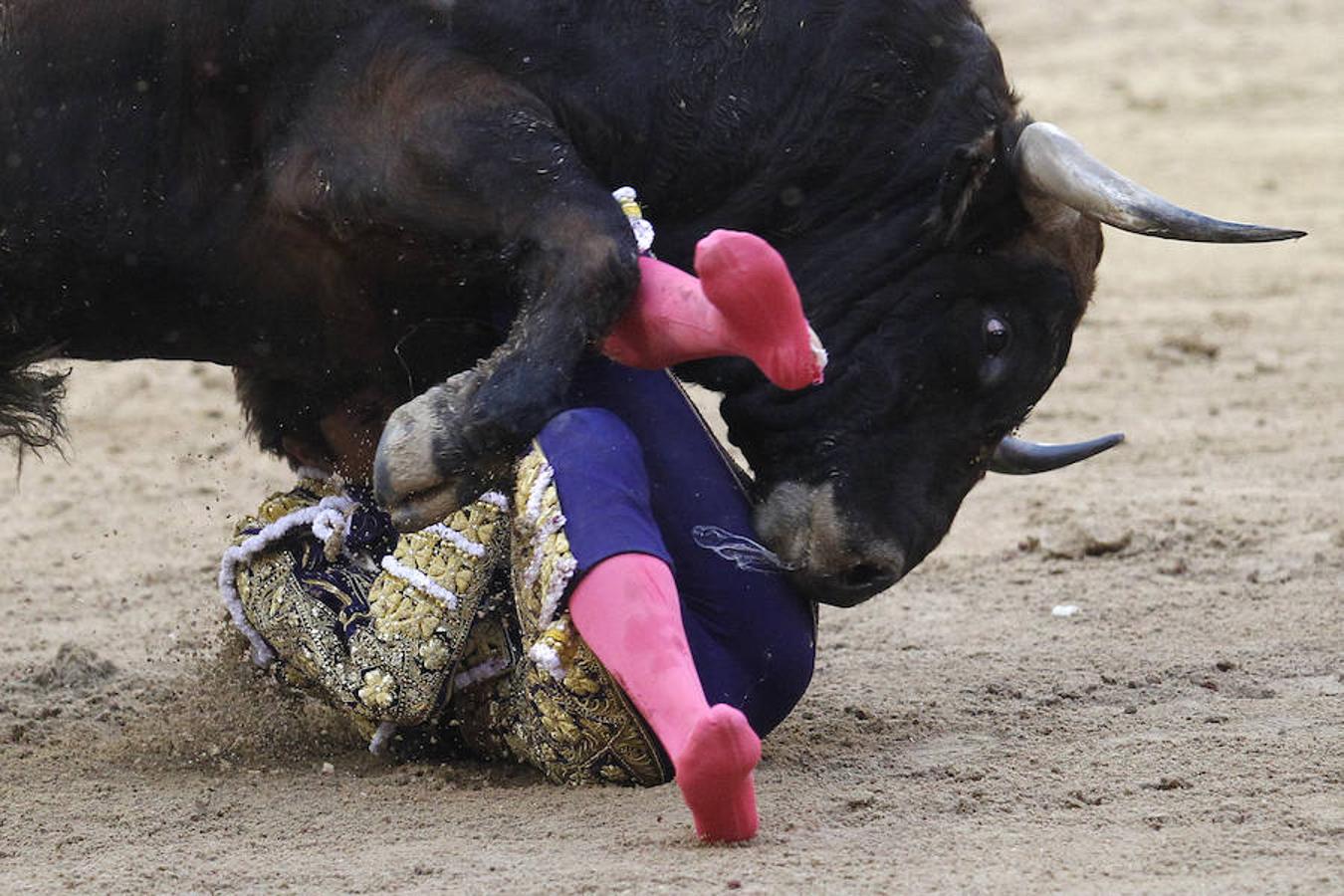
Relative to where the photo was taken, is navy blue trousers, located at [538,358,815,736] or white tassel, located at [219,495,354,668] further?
white tassel, located at [219,495,354,668]

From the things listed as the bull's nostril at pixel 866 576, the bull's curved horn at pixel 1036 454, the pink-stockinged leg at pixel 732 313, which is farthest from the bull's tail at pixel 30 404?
the bull's curved horn at pixel 1036 454

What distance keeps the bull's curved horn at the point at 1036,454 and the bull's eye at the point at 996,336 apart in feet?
1.18

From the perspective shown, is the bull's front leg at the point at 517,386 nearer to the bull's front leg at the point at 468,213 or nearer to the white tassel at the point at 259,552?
the bull's front leg at the point at 468,213

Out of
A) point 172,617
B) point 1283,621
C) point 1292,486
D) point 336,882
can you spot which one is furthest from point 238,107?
point 1292,486

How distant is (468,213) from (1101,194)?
1.04 m

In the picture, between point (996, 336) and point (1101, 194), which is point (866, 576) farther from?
point (1101, 194)

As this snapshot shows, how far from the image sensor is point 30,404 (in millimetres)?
4160

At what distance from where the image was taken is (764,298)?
3.10 meters

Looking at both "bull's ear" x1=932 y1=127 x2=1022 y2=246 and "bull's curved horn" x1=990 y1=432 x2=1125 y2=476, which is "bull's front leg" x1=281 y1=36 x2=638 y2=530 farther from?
"bull's curved horn" x1=990 y1=432 x2=1125 y2=476

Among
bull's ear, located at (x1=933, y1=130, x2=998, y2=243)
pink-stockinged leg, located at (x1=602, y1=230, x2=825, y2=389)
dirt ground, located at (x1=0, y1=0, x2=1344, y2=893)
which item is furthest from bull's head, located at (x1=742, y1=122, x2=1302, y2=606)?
pink-stockinged leg, located at (x1=602, y1=230, x2=825, y2=389)

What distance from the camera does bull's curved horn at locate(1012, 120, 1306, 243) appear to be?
3.56m

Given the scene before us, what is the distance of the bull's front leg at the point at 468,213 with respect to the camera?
10.8 feet

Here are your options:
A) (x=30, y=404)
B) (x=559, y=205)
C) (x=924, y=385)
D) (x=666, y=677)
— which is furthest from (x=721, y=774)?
(x=30, y=404)

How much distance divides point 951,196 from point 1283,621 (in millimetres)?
1598
